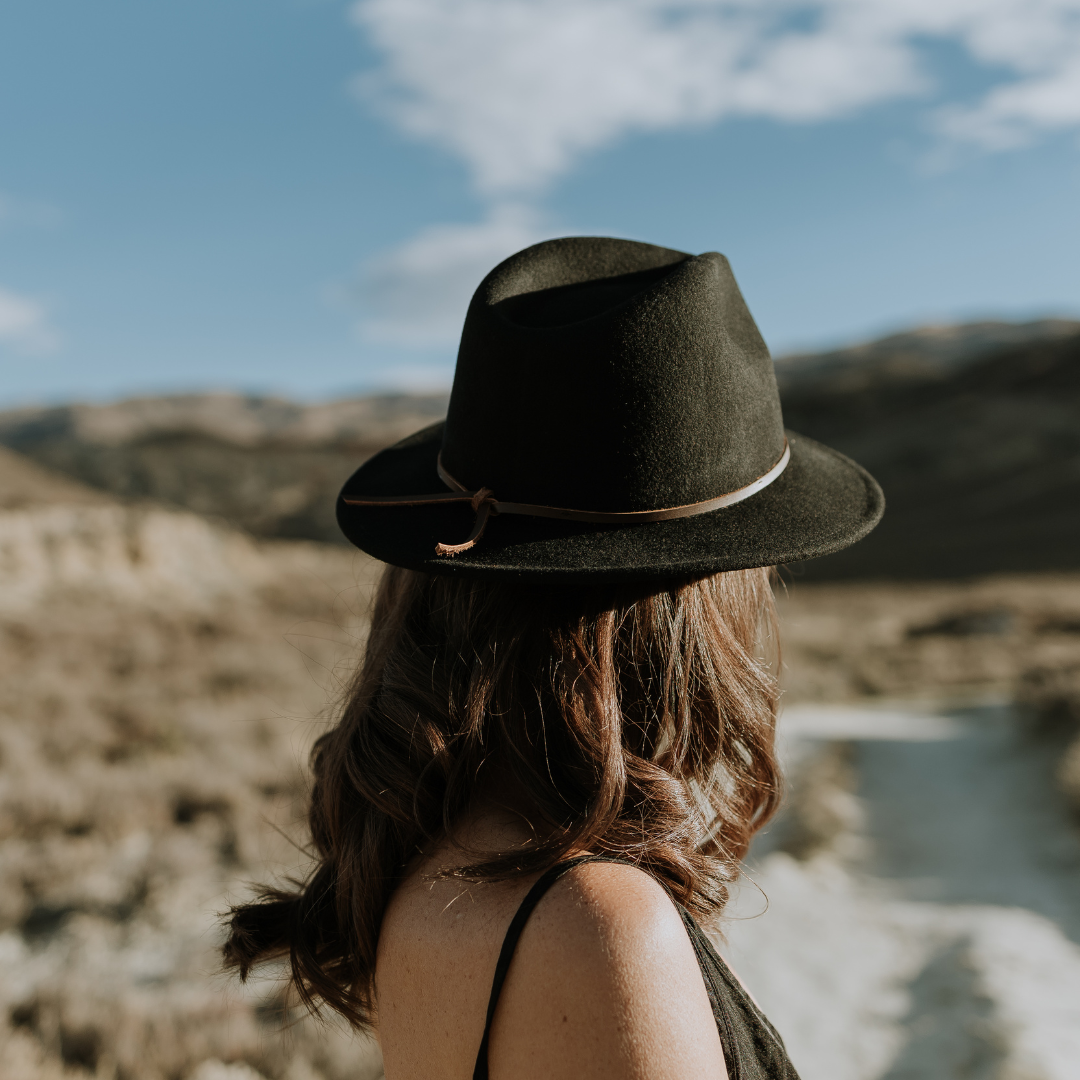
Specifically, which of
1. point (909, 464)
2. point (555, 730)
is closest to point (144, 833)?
point (555, 730)

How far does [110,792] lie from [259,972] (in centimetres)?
212

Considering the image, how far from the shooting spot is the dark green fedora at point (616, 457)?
1303 mm

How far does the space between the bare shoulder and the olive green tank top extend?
1cm

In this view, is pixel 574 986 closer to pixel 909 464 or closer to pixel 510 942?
pixel 510 942

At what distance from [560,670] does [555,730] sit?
0.30 feet

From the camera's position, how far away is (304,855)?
5.53 m

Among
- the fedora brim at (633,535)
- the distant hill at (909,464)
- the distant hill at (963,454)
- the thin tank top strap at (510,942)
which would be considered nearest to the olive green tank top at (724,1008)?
the thin tank top strap at (510,942)

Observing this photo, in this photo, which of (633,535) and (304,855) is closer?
(633,535)

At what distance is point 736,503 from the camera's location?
4.75 feet

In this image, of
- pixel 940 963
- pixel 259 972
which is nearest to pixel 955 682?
pixel 940 963

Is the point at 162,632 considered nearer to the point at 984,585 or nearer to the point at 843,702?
the point at 843,702

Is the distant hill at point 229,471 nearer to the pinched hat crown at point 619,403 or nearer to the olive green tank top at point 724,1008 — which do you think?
the pinched hat crown at point 619,403

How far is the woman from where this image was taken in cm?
115

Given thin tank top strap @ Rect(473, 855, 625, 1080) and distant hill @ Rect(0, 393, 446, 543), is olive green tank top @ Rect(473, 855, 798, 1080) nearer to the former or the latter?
thin tank top strap @ Rect(473, 855, 625, 1080)
